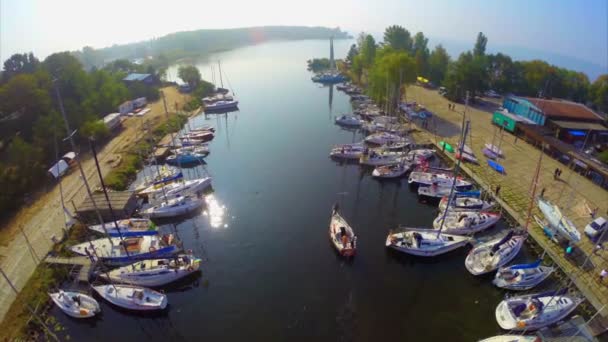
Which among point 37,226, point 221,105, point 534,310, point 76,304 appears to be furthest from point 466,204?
point 221,105

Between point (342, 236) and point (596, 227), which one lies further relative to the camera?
point (342, 236)

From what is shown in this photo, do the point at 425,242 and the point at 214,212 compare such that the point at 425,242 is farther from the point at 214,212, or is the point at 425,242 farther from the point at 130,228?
the point at 130,228

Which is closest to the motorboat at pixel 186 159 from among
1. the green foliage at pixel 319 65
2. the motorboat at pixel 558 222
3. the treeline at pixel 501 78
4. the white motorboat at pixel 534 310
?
the treeline at pixel 501 78

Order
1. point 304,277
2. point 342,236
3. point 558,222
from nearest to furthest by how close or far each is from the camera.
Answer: point 304,277
point 558,222
point 342,236

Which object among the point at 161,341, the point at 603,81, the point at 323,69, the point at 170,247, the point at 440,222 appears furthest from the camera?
the point at 323,69

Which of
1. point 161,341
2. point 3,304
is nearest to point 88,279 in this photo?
point 3,304

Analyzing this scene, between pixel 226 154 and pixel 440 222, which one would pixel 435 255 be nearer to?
pixel 440 222
